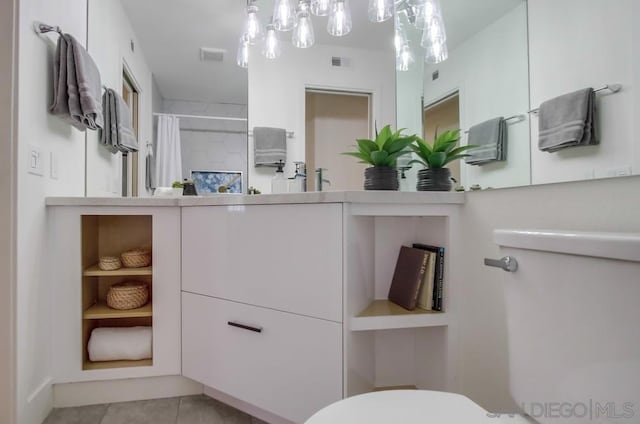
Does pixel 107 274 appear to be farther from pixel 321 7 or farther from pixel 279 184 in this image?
pixel 321 7

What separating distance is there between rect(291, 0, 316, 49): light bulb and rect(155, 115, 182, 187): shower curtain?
83cm

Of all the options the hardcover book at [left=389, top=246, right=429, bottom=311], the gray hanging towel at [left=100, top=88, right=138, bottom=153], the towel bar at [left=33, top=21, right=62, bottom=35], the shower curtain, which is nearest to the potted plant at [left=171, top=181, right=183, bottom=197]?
the shower curtain

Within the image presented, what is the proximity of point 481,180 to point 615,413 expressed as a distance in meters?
0.82

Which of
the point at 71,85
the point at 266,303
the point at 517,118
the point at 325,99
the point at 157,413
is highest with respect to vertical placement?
the point at 325,99

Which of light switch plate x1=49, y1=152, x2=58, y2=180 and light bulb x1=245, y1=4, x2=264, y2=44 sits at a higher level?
light bulb x1=245, y1=4, x2=264, y2=44

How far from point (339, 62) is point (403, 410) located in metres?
1.73

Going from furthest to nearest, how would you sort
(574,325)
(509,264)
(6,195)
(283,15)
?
(283,15), (6,195), (509,264), (574,325)

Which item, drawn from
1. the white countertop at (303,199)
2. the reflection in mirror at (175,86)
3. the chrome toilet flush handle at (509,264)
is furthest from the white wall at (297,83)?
the chrome toilet flush handle at (509,264)

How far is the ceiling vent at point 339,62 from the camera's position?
180cm

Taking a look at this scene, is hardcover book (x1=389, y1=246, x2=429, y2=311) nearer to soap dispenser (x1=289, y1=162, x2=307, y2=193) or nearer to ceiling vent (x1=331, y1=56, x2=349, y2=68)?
soap dispenser (x1=289, y1=162, x2=307, y2=193)

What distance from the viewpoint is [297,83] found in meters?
1.80

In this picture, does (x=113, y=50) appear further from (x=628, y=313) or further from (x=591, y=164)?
(x=628, y=313)

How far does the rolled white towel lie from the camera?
1374mm

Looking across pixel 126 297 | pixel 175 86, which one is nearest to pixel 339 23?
pixel 175 86
